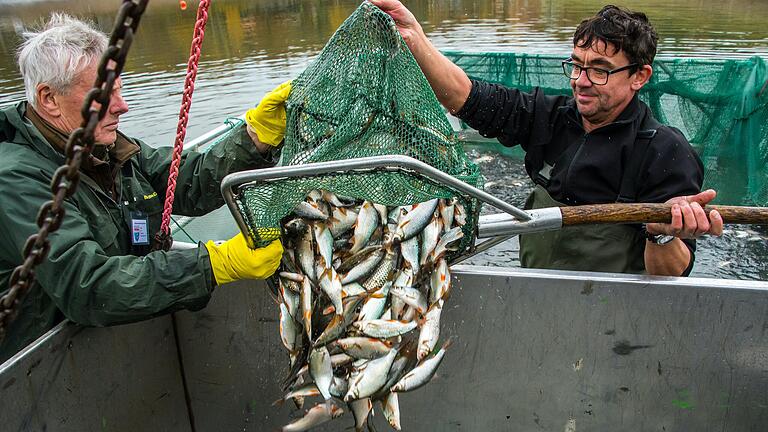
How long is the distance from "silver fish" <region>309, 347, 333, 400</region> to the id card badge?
97cm

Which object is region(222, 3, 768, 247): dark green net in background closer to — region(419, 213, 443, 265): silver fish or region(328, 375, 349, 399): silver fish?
region(419, 213, 443, 265): silver fish

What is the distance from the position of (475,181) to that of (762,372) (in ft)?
5.22

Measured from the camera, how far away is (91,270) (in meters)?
1.97

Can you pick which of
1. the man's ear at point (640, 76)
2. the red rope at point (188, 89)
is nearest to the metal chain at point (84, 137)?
the red rope at point (188, 89)

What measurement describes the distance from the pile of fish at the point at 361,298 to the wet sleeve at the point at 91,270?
37 cm

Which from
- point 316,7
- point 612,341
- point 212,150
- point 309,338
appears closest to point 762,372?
point 612,341

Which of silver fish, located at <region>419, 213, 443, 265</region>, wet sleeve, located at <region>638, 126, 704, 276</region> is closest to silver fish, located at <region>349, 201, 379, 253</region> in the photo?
silver fish, located at <region>419, 213, 443, 265</region>

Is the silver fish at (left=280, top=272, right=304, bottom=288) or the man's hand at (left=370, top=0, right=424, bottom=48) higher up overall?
the man's hand at (left=370, top=0, right=424, bottom=48)

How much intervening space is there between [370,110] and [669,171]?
1463 mm

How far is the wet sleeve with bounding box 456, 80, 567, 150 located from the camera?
3168 mm

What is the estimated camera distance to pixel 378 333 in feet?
6.75

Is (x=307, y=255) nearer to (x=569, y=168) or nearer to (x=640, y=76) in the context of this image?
(x=569, y=168)

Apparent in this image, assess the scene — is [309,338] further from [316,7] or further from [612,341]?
[316,7]

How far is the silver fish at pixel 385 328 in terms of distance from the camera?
205 cm
